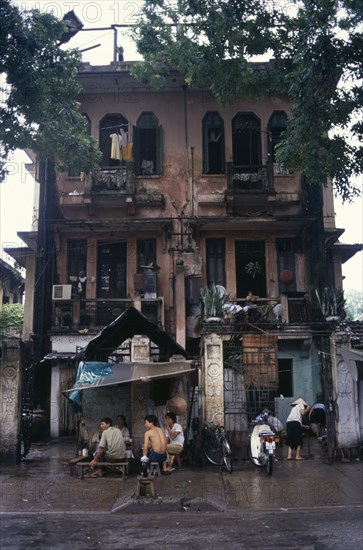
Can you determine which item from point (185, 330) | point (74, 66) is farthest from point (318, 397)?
point (74, 66)

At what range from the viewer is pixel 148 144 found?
2227 centimetres

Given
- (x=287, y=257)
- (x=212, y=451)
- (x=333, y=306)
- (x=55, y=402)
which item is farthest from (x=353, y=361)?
(x=55, y=402)

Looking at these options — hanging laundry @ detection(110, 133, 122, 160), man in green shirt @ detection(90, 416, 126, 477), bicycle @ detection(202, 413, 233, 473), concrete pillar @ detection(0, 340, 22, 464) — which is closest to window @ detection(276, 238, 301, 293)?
hanging laundry @ detection(110, 133, 122, 160)

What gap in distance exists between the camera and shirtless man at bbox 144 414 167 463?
1105 cm

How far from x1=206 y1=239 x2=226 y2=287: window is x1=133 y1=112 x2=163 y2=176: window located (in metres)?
3.69

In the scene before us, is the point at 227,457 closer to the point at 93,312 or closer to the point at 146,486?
the point at 146,486

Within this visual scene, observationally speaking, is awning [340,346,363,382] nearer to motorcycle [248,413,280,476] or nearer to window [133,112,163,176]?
motorcycle [248,413,280,476]

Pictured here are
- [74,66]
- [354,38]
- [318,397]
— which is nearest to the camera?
[354,38]

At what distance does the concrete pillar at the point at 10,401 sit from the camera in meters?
13.1

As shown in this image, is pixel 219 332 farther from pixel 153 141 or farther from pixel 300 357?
pixel 153 141

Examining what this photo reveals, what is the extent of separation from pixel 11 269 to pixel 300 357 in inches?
683

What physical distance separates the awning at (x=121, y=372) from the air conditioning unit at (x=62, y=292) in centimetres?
792

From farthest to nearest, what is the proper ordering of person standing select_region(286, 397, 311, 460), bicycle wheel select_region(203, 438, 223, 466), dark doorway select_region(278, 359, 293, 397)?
dark doorway select_region(278, 359, 293, 397)
person standing select_region(286, 397, 311, 460)
bicycle wheel select_region(203, 438, 223, 466)

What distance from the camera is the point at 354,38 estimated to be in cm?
→ 1112
